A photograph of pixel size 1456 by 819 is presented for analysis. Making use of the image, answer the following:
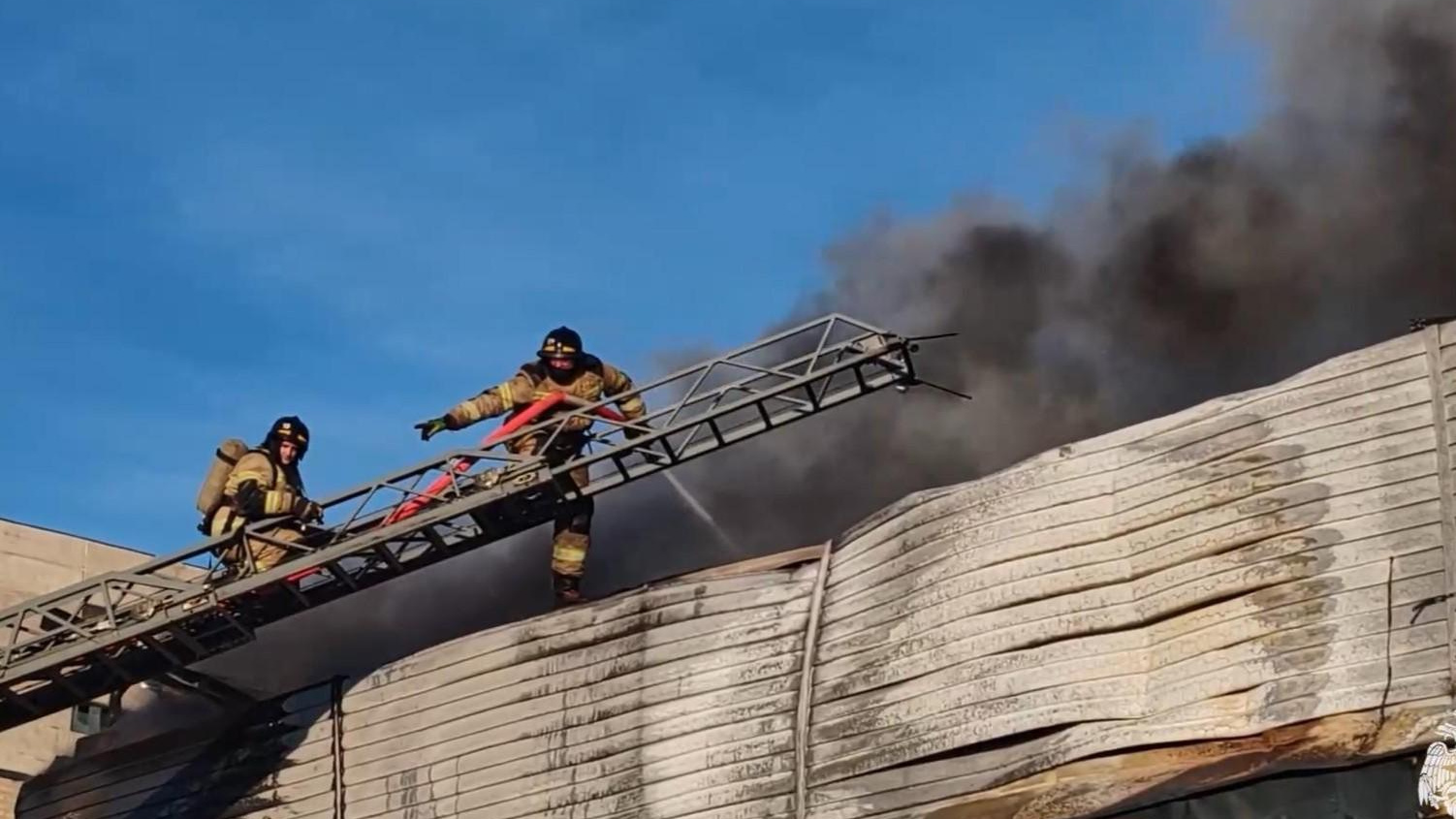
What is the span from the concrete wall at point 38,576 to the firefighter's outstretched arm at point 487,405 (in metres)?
7.59

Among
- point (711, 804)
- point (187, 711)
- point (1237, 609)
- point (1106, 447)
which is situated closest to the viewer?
point (1237, 609)

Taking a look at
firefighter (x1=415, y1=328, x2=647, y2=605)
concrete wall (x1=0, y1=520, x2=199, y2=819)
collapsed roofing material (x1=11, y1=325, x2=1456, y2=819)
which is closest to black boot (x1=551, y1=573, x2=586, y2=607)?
firefighter (x1=415, y1=328, x2=647, y2=605)

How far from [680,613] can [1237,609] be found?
3.85 metres

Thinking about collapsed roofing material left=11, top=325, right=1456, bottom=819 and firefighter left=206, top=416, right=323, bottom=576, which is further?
firefighter left=206, top=416, right=323, bottom=576

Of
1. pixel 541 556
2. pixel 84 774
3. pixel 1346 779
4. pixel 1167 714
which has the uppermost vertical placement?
pixel 541 556

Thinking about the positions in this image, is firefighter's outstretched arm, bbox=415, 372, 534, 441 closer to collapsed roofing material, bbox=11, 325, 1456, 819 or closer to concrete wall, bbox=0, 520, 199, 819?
collapsed roofing material, bbox=11, 325, 1456, 819

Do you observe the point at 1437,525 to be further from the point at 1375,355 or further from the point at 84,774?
the point at 84,774

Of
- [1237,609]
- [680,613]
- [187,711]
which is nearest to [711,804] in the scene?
[680,613]

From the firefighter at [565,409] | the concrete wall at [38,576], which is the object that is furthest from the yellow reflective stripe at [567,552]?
the concrete wall at [38,576]

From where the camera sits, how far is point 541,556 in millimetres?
21688

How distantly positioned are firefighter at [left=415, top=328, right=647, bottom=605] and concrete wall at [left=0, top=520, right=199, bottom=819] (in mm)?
7743

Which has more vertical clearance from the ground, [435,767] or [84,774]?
[84,774]

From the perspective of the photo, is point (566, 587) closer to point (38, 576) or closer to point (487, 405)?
point (487, 405)

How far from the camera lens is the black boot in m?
15.4
